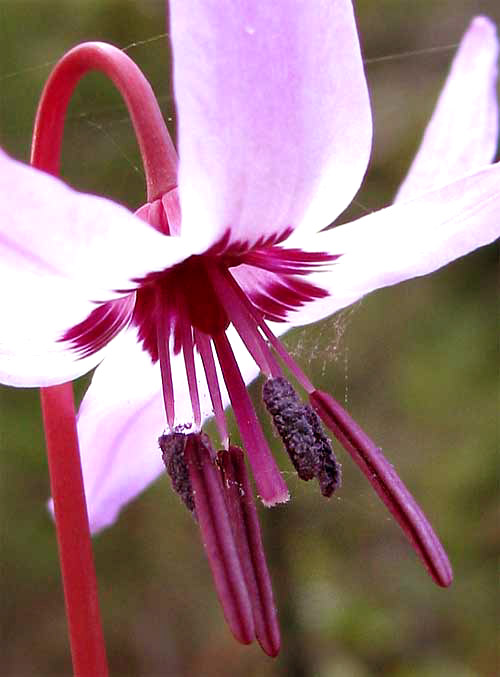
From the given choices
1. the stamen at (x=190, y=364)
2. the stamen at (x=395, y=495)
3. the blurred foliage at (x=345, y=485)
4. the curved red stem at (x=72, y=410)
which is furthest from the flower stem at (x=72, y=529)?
the blurred foliage at (x=345, y=485)

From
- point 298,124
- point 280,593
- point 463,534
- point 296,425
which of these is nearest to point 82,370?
point 296,425

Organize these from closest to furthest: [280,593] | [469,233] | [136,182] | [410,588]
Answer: [469,233] → [280,593] → [136,182] → [410,588]

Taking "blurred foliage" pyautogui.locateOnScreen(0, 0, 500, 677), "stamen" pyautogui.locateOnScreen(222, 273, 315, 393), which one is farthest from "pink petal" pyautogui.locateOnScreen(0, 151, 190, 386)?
"blurred foliage" pyautogui.locateOnScreen(0, 0, 500, 677)

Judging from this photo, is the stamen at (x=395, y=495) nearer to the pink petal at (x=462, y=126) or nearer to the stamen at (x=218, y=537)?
the stamen at (x=218, y=537)

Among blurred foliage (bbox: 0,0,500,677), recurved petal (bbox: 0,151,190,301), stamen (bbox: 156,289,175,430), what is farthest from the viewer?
blurred foliage (bbox: 0,0,500,677)

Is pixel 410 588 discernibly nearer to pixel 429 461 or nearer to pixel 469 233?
pixel 429 461

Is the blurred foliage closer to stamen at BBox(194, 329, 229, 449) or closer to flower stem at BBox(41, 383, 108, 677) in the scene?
stamen at BBox(194, 329, 229, 449)
